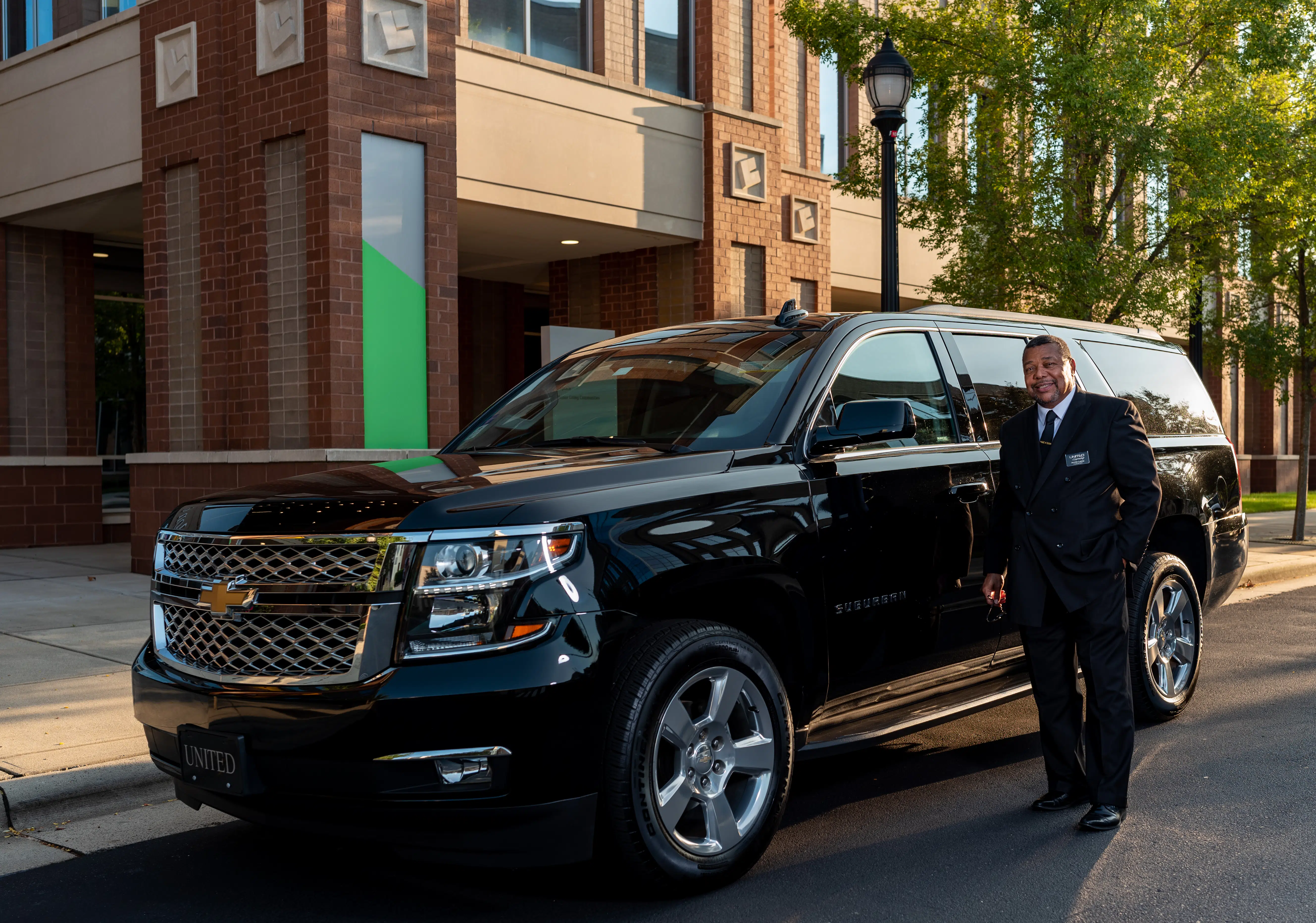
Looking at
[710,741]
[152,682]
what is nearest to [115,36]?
[152,682]

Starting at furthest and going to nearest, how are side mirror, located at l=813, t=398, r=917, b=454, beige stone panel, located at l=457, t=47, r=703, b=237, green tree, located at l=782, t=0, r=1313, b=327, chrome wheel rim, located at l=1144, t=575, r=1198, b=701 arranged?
beige stone panel, located at l=457, t=47, r=703, b=237, green tree, located at l=782, t=0, r=1313, b=327, chrome wheel rim, located at l=1144, t=575, r=1198, b=701, side mirror, located at l=813, t=398, r=917, b=454

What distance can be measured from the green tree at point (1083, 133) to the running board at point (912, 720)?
8851 millimetres

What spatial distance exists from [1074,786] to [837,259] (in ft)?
49.0

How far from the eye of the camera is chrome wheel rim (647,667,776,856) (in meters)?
3.98

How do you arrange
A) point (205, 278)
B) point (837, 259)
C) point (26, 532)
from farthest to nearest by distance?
point (837, 259) < point (26, 532) < point (205, 278)

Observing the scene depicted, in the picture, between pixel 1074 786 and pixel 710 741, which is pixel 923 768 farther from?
pixel 710 741

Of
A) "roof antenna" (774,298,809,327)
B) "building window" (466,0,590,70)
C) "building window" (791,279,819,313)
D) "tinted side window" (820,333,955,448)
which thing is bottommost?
"tinted side window" (820,333,955,448)

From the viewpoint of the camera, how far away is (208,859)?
15.1 ft

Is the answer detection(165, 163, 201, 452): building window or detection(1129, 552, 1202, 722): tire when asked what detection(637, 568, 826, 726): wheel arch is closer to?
detection(1129, 552, 1202, 722): tire

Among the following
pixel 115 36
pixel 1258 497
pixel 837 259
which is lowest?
pixel 1258 497

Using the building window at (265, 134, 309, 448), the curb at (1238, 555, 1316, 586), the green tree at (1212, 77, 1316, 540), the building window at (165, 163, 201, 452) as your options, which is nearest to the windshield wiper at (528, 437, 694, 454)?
the building window at (265, 134, 309, 448)

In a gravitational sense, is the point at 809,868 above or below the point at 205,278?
below

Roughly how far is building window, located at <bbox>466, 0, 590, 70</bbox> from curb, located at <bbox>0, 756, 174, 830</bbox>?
10.2 meters

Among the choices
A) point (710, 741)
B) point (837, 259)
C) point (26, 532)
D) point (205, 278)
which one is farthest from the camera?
point (837, 259)
